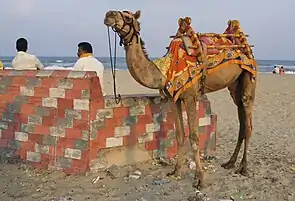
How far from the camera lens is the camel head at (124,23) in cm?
539

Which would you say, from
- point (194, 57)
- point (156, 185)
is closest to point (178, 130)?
point (156, 185)

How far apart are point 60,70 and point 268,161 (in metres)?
3.53

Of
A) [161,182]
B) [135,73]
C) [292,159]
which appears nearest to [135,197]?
[161,182]

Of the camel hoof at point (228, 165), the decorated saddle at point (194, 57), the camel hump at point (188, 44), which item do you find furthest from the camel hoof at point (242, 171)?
the camel hump at point (188, 44)

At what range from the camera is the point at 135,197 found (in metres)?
5.55

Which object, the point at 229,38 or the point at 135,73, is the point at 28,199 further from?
the point at 229,38

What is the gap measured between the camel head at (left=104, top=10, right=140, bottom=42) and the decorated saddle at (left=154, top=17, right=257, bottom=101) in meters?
0.58

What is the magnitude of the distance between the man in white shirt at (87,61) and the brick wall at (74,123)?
1.83ft

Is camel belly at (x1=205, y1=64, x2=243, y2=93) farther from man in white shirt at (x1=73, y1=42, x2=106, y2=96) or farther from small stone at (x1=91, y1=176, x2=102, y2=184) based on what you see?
small stone at (x1=91, y1=176, x2=102, y2=184)

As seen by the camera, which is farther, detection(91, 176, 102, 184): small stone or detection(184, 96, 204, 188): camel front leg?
detection(91, 176, 102, 184): small stone

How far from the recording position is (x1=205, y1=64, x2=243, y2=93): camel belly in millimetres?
6328

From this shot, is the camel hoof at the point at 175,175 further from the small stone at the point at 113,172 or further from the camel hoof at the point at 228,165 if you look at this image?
the camel hoof at the point at 228,165

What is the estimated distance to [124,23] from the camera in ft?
18.1

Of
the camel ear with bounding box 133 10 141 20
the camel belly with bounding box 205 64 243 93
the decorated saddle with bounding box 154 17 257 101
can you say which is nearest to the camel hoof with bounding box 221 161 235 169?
the camel belly with bounding box 205 64 243 93
